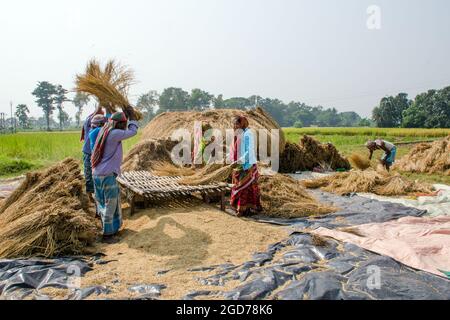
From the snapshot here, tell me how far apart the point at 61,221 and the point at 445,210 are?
515cm

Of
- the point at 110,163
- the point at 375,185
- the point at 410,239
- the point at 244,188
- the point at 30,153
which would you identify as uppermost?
the point at 110,163

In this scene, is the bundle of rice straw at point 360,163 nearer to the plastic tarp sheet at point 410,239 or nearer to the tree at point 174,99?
the plastic tarp sheet at point 410,239

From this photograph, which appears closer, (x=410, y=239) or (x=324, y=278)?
(x=324, y=278)

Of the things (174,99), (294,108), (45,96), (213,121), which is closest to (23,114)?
(45,96)

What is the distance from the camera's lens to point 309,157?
10195mm

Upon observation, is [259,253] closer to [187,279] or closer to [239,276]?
[239,276]

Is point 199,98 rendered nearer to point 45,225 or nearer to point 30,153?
point 30,153

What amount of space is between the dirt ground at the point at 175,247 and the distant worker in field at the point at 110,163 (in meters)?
0.28

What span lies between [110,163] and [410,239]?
3413 millimetres

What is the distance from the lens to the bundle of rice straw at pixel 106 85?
196 inches

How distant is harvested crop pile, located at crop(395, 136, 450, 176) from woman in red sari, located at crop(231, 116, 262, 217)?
250 inches

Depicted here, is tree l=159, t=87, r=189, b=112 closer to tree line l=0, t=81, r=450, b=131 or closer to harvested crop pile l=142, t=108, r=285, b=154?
tree line l=0, t=81, r=450, b=131

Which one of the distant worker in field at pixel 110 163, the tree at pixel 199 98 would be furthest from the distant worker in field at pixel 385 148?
the tree at pixel 199 98

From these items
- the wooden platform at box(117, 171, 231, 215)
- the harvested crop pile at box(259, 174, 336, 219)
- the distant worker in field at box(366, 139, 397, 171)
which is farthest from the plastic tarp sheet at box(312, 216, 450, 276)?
the distant worker in field at box(366, 139, 397, 171)
